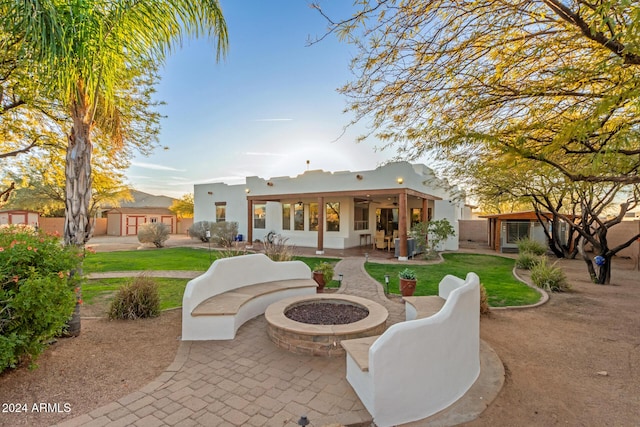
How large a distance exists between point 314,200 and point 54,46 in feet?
42.8

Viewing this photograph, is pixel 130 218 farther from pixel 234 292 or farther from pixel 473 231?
pixel 473 231

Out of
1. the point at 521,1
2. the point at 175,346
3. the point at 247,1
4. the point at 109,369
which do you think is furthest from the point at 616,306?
the point at 247,1

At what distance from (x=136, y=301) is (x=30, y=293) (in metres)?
2.46

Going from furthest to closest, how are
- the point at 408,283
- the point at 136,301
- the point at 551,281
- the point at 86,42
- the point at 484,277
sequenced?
the point at 484,277, the point at 551,281, the point at 408,283, the point at 136,301, the point at 86,42

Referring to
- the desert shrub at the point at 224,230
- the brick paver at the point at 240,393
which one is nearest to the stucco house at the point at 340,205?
the desert shrub at the point at 224,230

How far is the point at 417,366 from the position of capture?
2.58m

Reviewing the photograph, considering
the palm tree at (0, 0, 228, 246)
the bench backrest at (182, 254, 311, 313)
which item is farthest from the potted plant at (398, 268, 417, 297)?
the palm tree at (0, 0, 228, 246)

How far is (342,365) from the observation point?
11.5 ft

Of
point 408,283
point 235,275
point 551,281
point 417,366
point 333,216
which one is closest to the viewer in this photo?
point 417,366

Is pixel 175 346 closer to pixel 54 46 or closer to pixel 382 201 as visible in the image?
pixel 54 46

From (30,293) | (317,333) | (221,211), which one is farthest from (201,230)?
(317,333)

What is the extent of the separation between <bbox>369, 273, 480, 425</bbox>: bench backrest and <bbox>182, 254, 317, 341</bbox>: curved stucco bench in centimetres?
256

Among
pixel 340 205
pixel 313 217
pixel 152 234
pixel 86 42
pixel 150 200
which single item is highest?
pixel 150 200

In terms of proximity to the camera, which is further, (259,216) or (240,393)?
(259,216)
